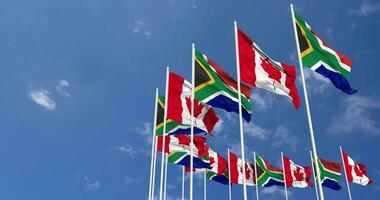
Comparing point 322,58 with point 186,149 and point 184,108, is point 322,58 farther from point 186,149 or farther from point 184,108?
point 186,149

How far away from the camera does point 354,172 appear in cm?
3703

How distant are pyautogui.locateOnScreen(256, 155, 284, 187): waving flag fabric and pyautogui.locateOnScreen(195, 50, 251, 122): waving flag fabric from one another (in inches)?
729

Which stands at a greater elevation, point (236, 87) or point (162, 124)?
point (162, 124)

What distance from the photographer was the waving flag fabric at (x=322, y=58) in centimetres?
1647

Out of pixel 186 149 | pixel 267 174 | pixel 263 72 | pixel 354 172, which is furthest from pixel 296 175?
pixel 263 72

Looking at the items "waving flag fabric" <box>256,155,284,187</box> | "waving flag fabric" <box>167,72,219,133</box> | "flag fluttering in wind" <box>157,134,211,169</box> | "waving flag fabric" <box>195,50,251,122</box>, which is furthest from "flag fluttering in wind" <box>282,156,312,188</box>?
"waving flag fabric" <box>195,50,251,122</box>

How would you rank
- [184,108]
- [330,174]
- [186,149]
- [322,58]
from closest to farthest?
[322,58] < [184,108] < [186,149] < [330,174]

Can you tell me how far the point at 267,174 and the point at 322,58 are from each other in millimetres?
22109

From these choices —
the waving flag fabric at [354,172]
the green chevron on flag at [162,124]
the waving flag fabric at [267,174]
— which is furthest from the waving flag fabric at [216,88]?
the waving flag fabric at [354,172]

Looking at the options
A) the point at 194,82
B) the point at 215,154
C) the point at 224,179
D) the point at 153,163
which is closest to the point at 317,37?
the point at 194,82

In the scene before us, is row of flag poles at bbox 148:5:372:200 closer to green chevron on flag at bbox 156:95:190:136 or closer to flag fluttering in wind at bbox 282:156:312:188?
green chevron on flag at bbox 156:95:190:136

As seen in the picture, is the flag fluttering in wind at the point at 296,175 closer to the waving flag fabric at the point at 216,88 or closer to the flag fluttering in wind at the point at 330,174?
the flag fluttering in wind at the point at 330,174

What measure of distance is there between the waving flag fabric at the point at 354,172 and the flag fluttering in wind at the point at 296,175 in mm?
3528

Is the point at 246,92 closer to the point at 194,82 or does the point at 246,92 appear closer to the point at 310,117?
the point at 194,82
